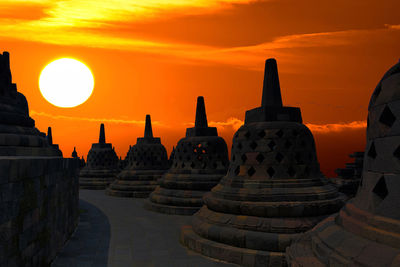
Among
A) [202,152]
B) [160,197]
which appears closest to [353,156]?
[202,152]

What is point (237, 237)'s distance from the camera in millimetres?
9047

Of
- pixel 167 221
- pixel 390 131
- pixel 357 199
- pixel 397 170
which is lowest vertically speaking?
pixel 167 221

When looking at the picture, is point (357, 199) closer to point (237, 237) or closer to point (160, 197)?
point (237, 237)

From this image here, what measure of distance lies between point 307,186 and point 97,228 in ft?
25.4

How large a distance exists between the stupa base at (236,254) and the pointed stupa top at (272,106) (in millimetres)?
3864

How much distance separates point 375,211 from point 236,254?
17.1 ft

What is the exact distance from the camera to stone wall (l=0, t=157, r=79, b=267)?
5.26 m

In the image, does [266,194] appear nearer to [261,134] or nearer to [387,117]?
[261,134]

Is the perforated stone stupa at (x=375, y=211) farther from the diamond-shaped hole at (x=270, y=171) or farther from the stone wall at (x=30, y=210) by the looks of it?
the diamond-shaped hole at (x=270, y=171)

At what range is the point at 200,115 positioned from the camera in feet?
58.0

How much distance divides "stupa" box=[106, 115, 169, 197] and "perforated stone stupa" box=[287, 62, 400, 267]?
1957 cm

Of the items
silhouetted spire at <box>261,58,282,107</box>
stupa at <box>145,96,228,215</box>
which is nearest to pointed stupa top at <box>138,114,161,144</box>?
stupa at <box>145,96,228,215</box>

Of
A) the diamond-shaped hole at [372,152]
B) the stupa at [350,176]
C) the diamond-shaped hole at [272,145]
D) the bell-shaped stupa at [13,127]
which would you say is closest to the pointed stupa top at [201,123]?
the stupa at [350,176]

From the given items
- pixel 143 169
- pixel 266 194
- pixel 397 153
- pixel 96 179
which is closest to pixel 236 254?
pixel 266 194
